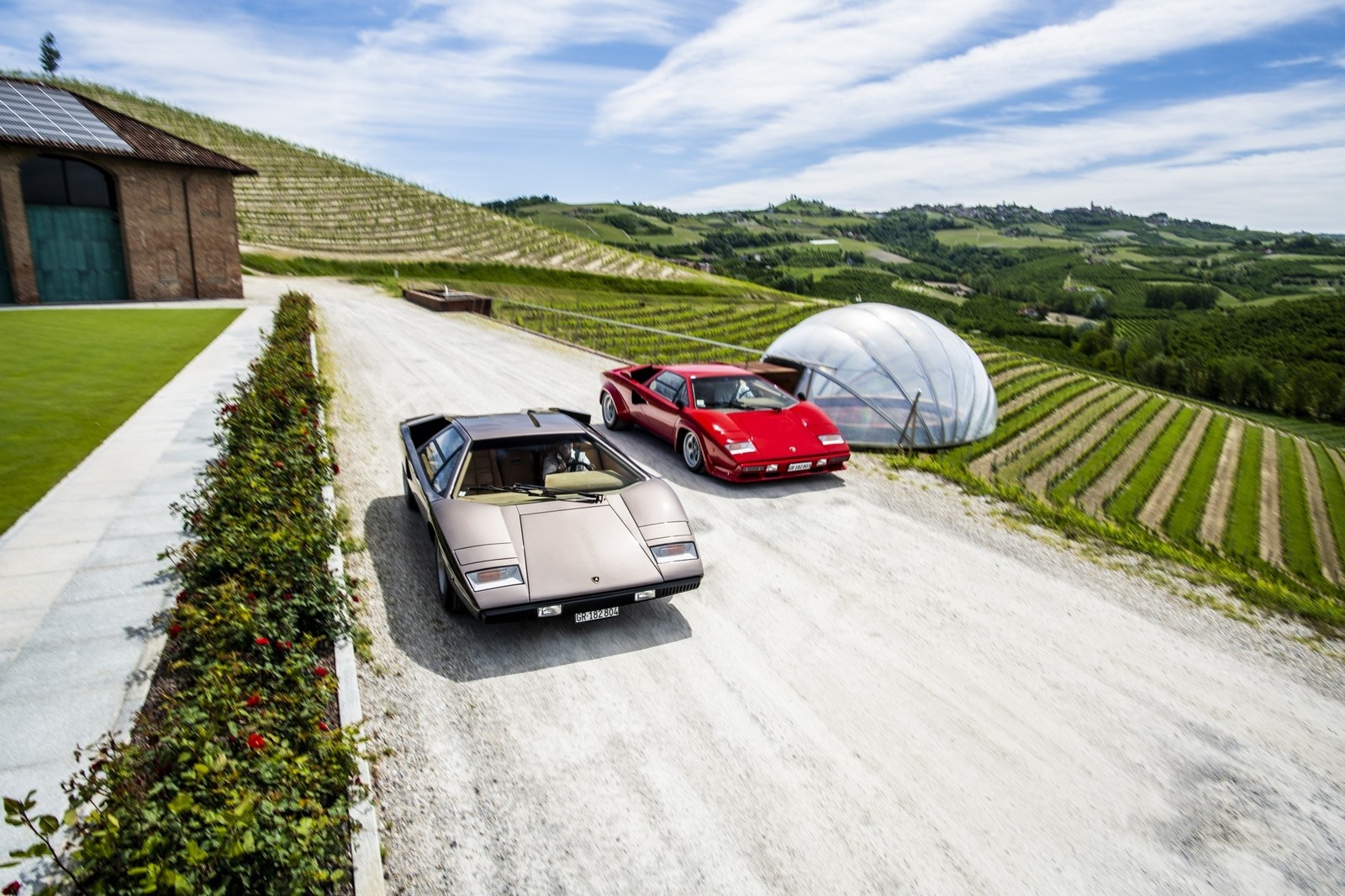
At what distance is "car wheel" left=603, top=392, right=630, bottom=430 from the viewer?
12.4m

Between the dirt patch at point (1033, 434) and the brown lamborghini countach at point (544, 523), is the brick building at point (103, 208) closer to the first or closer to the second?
the brown lamborghini countach at point (544, 523)

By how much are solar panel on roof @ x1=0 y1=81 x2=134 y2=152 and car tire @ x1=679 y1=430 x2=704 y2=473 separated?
2865 centimetres

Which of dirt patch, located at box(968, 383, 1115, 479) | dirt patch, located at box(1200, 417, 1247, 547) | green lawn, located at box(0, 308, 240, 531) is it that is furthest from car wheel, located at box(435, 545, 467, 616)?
dirt patch, located at box(1200, 417, 1247, 547)

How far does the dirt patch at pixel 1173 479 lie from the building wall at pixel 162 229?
35.8m

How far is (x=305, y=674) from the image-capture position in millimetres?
4473

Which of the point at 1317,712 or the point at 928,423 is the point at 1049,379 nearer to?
the point at 928,423

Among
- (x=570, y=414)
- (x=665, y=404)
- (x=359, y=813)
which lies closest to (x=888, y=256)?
(x=665, y=404)

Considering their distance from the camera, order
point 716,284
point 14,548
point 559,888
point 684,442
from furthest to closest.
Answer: point 716,284 → point 684,442 → point 14,548 → point 559,888

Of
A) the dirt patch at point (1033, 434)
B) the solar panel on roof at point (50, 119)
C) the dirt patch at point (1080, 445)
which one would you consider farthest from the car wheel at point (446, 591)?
the solar panel on roof at point (50, 119)

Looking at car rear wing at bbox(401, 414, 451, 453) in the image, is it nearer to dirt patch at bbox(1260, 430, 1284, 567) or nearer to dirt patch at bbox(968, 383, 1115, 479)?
dirt patch at bbox(968, 383, 1115, 479)

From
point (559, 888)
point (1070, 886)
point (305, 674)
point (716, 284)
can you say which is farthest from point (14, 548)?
point (716, 284)

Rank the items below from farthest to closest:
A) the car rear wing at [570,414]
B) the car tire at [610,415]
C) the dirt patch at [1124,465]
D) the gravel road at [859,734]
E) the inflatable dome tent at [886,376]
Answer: the dirt patch at [1124,465]
the inflatable dome tent at [886,376]
the car tire at [610,415]
the car rear wing at [570,414]
the gravel road at [859,734]

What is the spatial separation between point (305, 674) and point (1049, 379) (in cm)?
4209

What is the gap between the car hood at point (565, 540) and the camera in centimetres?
563
